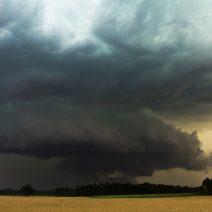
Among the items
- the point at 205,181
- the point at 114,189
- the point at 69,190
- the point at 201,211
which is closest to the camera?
the point at 201,211

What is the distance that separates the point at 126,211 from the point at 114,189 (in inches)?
5483

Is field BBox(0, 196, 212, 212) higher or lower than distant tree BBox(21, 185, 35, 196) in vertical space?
lower

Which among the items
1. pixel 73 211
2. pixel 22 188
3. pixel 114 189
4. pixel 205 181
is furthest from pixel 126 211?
pixel 114 189

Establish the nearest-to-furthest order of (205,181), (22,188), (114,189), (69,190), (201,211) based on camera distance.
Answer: (201,211) < (205,181) < (22,188) < (114,189) < (69,190)

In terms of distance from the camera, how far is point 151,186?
18475cm

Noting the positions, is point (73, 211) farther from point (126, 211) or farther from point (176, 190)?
point (176, 190)

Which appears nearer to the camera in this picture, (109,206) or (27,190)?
(109,206)

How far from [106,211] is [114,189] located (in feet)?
459

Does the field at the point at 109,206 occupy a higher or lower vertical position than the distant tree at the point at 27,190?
lower

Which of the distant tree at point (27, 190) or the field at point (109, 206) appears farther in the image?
the distant tree at point (27, 190)

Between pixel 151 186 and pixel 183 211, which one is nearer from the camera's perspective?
pixel 183 211

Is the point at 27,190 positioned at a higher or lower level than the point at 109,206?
higher

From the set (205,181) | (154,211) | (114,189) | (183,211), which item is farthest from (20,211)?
(114,189)

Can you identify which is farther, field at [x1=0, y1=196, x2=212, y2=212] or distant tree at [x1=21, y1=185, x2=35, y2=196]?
distant tree at [x1=21, y1=185, x2=35, y2=196]
